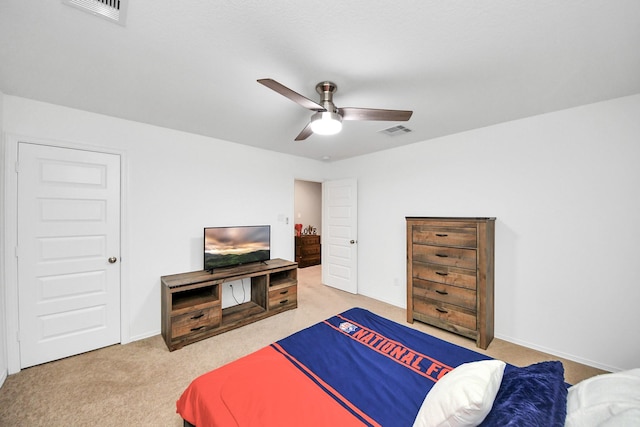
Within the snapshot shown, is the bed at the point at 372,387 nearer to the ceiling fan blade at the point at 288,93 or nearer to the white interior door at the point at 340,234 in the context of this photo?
the ceiling fan blade at the point at 288,93

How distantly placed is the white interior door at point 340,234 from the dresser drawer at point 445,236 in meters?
1.46

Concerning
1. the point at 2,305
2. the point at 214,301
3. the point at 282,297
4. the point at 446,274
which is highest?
the point at 446,274

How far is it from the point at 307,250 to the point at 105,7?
5.61 meters

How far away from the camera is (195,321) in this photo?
2801mm

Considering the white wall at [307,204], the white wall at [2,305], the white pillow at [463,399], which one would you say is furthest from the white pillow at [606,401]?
the white wall at [307,204]

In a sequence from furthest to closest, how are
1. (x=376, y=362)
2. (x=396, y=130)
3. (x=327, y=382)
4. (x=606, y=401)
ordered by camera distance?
(x=396, y=130) < (x=376, y=362) < (x=327, y=382) < (x=606, y=401)

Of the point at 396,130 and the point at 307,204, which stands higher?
the point at 396,130

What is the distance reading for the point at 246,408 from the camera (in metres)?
1.21

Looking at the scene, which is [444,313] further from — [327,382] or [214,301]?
[214,301]

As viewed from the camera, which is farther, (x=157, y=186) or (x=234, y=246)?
(x=234, y=246)

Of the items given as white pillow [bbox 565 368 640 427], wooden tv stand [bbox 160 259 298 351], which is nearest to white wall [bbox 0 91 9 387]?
wooden tv stand [bbox 160 259 298 351]

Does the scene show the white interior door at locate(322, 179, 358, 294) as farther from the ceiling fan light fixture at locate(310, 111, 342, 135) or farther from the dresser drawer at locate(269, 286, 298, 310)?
the ceiling fan light fixture at locate(310, 111, 342, 135)

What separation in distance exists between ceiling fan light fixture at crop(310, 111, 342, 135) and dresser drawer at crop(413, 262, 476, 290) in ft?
7.05

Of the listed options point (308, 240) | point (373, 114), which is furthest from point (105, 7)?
point (308, 240)
